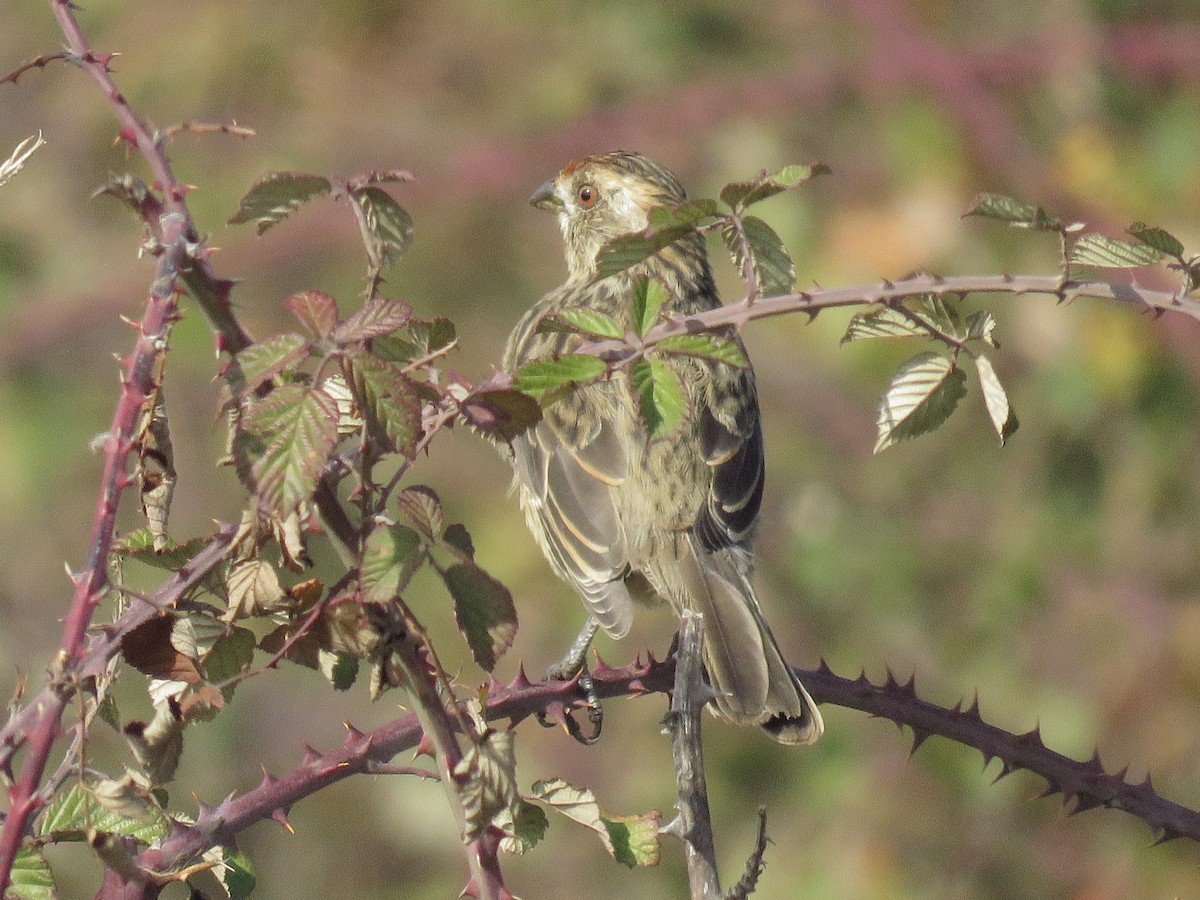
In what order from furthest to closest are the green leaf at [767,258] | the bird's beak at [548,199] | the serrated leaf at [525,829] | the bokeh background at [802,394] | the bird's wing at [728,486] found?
the bokeh background at [802,394] < the bird's beak at [548,199] < the bird's wing at [728,486] < the green leaf at [767,258] < the serrated leaf at [525,829]

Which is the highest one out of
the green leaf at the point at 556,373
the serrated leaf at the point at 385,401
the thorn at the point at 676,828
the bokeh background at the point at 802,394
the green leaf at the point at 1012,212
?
the serrated leaf at the point at 385,401

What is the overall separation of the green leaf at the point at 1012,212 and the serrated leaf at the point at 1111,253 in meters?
0.05

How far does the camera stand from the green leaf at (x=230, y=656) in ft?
5.52

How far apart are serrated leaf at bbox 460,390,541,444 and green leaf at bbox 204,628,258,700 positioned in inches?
12.7

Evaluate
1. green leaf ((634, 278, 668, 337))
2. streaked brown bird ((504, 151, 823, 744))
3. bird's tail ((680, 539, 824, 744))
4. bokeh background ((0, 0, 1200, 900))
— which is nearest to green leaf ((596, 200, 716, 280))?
green leaf ((634, 278, 668, 337))

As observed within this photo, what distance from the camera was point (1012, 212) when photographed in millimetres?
1756

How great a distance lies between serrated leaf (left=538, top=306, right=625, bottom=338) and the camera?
1771 millimetres

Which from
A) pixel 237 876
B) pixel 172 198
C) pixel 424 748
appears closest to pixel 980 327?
pixel 424 748

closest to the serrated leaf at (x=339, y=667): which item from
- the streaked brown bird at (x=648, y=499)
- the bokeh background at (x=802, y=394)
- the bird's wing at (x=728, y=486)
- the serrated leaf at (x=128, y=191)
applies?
the serrated leaf at (x=128, y=191)

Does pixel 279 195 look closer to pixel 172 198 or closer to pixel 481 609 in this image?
pixel 172 198

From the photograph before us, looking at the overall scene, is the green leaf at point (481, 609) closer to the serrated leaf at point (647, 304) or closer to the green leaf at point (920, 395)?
the serrated leaf at point (647, 304)

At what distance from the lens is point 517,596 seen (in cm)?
724

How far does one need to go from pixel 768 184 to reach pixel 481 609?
0.56 metres

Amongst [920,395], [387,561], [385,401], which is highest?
[385,401]
